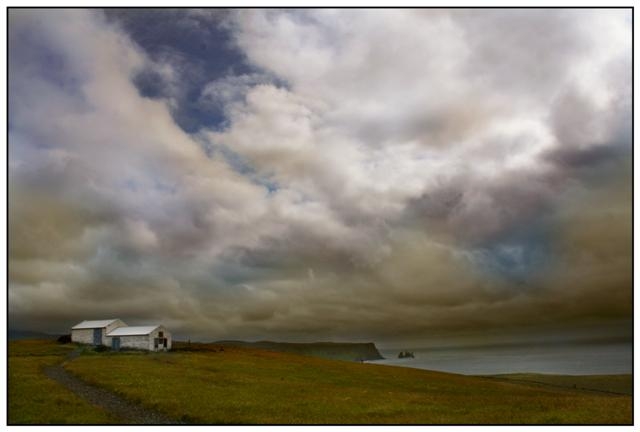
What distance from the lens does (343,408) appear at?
158 ft

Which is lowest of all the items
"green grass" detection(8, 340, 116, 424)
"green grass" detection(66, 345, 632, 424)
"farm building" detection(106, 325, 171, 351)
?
"green grass" detection(66, 345, 632, 424)

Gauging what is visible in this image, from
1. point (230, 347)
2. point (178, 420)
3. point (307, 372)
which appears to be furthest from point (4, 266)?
point (230, 347)

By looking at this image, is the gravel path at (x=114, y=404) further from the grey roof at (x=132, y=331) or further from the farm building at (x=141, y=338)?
the grey roof at (x=132, y=331)

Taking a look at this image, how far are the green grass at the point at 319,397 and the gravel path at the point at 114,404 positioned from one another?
3.46ft

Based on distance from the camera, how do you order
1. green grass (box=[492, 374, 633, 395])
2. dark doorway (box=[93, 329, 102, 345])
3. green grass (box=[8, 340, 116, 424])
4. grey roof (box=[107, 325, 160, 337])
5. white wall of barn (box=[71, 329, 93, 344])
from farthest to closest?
green grass (box=[492, 374, 633, 395]) < white wall of barn (box=[71, 329, 93, 344]) < dark doorway (box=[93, 329, 102, 345]) < grey roof (box=[107, 325, 160, 337]) < green grass (box=[8, 340, 116, 424])

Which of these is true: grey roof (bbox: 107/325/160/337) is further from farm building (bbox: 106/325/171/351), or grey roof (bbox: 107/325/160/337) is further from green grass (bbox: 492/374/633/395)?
green grass (bbox: 492/374/633/395)

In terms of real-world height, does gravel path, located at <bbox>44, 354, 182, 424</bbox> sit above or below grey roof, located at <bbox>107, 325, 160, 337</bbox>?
below

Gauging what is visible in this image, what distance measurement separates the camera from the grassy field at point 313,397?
44375 millimetres

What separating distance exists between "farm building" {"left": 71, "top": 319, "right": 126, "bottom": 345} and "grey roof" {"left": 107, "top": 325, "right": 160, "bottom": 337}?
118 cm

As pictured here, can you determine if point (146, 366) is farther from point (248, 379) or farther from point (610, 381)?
point (610, 381)

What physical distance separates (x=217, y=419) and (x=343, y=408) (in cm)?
1135

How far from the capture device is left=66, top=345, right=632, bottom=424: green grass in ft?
146

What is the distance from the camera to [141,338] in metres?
102

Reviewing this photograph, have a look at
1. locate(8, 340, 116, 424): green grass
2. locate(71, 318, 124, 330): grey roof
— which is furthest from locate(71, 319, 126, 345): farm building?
locate(8, 340, 116, 424): green grass
